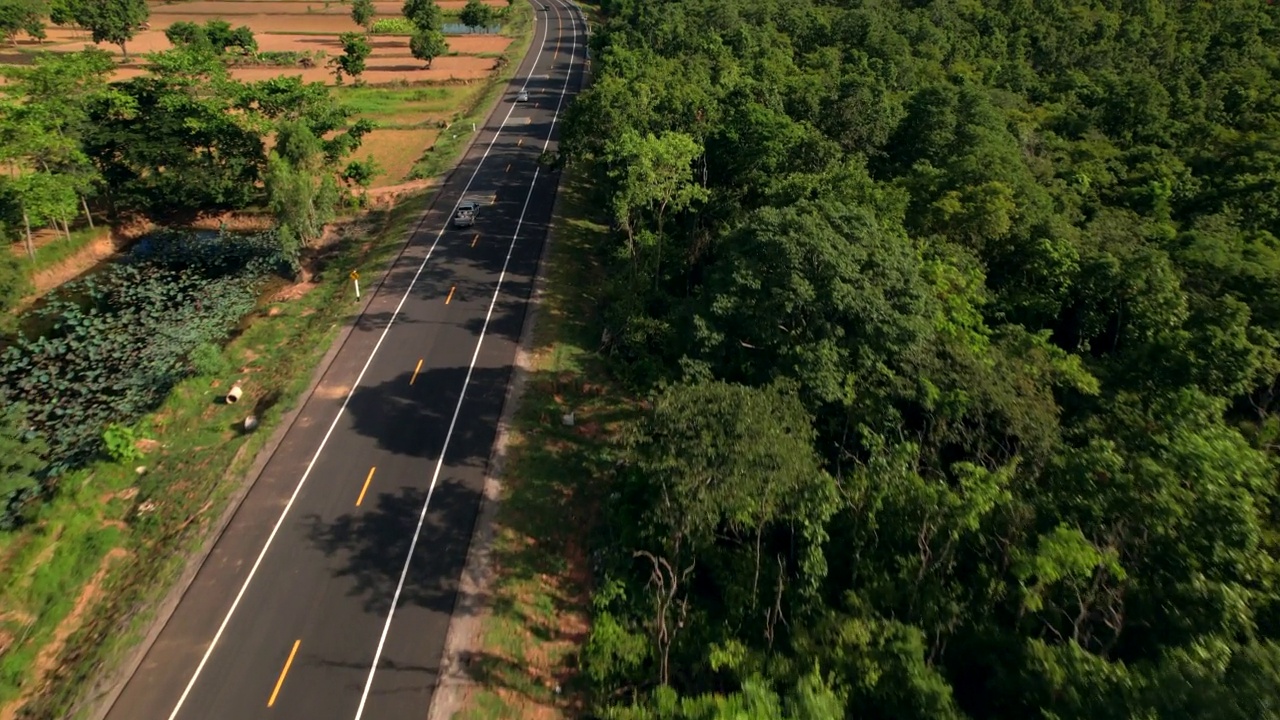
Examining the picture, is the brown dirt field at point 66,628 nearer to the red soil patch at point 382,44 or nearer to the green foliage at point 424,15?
the red soil patch at point 382,44

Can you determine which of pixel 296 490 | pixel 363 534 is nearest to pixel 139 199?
pixel 296 490

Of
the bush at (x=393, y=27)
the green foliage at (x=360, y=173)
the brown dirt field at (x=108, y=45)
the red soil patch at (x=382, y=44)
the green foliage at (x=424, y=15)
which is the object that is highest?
the green foliage at (x=424, y=15)

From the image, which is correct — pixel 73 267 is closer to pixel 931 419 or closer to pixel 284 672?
pixel 284 672

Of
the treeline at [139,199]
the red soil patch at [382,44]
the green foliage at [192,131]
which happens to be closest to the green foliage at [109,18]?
the red soil patch at [382,44]

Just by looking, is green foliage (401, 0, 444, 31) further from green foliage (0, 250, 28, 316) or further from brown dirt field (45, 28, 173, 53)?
green foliage (0, 250, 28, 316)

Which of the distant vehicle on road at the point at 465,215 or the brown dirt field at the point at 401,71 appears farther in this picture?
the brown dirt field at the point at 401,71

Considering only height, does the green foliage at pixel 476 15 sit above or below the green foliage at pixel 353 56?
above

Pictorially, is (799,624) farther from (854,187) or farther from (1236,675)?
(854,187)

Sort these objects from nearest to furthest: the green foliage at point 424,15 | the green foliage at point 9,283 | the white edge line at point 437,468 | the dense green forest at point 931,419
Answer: the dense green forest at point 931,419 < the white edge line at point 437,468 < the green foliage at point 9,283 < the green foliage at point 424,15
